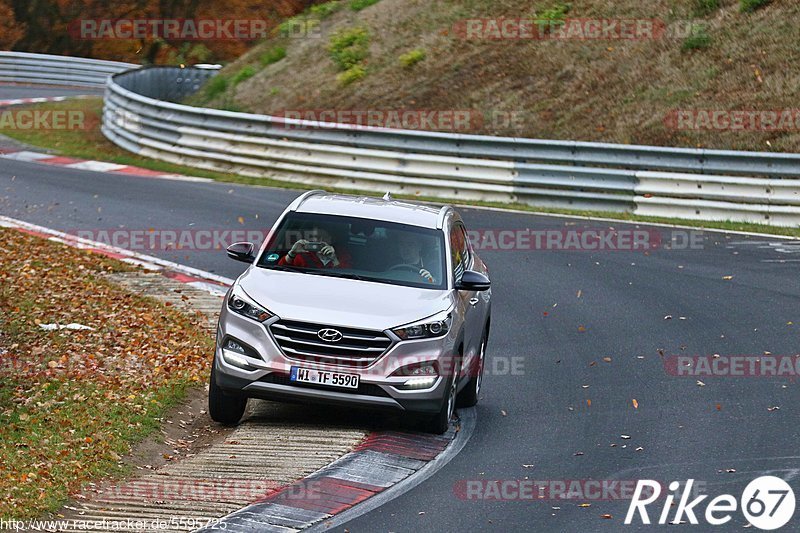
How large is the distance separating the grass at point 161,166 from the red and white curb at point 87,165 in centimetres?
37

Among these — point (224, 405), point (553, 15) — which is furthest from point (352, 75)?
point (224, 405)

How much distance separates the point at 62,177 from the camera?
2391 cm

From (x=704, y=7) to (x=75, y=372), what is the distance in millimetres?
20336

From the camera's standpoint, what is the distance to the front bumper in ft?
31.9

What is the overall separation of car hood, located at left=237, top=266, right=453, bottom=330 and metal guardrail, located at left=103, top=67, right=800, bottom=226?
38.8 feet

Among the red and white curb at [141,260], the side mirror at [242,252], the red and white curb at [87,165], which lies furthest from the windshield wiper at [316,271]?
the red and white curb at [87,165]

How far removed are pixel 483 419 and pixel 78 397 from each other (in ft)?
Result: 11.5

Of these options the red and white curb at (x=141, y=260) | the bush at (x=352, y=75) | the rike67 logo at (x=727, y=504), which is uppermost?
the bush at (x=352, y=75)

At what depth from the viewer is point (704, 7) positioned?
28.1 metres

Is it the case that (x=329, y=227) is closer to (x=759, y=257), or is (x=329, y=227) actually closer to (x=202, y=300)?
(x=202, y=300)

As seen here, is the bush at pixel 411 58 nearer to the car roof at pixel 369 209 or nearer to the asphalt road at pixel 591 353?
the asphalt road at pixel 591 353

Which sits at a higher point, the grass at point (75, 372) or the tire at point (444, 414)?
the tire at point (444, 414)

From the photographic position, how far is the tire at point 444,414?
10.1m

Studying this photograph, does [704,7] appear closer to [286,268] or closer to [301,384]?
[286,268]
